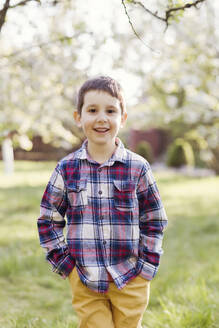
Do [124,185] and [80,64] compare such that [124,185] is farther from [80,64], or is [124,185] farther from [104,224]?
[80,64]

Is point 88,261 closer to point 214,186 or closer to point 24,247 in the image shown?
point 24,247

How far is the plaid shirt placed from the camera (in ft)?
6.06

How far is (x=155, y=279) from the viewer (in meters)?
4.06

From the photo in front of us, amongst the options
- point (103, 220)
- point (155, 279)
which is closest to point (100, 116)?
point (103, 220)

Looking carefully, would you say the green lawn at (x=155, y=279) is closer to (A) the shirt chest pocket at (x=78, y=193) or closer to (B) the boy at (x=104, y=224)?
(B) the boy at (x=104, y=224)

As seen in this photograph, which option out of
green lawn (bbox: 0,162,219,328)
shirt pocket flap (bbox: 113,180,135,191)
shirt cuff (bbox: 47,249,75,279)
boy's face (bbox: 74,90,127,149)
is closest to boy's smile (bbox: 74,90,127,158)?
boy's face (bbox: 74,90,127,149)

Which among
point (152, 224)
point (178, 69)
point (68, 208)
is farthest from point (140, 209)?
point (178, 69)

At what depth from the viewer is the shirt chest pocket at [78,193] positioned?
186cm

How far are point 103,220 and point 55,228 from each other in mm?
243

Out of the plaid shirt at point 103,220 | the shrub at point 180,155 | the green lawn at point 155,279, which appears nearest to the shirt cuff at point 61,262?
the plaid shirt at point 103,220

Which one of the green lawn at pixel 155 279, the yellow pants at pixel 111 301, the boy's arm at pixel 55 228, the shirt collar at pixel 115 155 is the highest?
the shirt collar at pixel 115 155

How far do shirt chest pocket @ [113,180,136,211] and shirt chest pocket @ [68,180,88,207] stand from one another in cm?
14

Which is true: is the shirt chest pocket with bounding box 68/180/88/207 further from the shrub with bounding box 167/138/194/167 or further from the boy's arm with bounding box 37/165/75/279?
the shrub with bounding box 167/138/194/167

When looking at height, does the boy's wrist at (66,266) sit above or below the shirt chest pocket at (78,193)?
below
